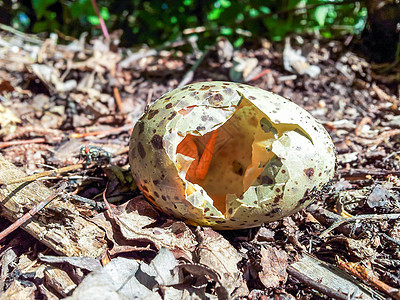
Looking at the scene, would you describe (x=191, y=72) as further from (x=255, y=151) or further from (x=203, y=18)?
(x=255, y=151)

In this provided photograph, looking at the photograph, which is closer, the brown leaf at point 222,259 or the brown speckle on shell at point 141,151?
the brown leaf at point 222,259

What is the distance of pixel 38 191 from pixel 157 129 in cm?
72

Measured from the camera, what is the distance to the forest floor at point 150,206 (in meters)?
1.64

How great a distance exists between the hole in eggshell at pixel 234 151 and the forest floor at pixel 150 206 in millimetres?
315

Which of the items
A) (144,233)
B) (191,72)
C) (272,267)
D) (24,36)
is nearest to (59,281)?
(144,233)

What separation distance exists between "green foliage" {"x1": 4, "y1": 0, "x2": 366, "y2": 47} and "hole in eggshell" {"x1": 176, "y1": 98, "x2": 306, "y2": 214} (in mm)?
1992

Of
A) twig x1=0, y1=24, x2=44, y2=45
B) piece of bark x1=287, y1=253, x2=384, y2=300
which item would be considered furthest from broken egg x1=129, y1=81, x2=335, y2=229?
twig x1=0, y1=24, x2=44, y2=45

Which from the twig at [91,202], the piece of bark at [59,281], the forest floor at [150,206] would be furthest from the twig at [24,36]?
the piece of bark at [59,281]

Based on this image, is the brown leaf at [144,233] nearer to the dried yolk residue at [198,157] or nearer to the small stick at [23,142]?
the dried yolk residue at [198,157]

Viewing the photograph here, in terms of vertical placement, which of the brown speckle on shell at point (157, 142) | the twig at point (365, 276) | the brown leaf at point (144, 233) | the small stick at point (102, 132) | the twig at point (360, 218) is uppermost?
the brown speckle on shell at point (157, 142)

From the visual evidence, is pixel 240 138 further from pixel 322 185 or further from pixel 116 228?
pixel 116 228

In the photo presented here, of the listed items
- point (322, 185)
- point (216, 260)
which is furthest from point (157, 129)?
point (322, 185)

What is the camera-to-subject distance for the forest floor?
1640 mm

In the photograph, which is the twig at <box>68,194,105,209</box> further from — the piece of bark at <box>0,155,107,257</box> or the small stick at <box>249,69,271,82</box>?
the small stick at <box>249,69,271,82</box>
